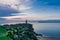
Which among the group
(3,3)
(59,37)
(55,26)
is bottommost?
(59,37)

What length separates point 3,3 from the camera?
13.3ft

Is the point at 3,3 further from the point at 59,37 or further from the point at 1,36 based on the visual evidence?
the point at 1,36

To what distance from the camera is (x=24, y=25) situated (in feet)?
13.5

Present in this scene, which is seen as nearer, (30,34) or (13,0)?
(30,34)

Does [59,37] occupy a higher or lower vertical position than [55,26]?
lower

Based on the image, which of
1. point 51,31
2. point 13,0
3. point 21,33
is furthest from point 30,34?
point 13,0

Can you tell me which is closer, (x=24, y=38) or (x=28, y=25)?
(x=24, y=38)

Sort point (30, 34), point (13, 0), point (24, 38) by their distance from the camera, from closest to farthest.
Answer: point (24, 38) < point (30, 34) < point (13, 0)

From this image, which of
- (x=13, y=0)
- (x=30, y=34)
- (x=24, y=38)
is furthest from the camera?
(x=13, y=0)

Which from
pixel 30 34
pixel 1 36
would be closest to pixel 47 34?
pixel 30 34

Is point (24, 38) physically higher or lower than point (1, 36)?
lower

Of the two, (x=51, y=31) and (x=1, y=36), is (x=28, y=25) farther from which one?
(x=1, y=36)

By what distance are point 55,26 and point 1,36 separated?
3342 mm

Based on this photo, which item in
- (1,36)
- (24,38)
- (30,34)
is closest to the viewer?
(1,36)
